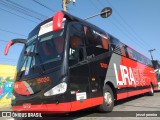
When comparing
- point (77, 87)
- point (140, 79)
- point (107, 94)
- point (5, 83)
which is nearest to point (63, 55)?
point (77, 87)

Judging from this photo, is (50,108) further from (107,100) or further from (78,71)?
(107,100)

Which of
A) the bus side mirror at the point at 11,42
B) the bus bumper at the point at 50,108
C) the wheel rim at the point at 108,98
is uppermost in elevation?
the bus side mirror at the point at 11,42

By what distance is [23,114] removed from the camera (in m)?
7.09

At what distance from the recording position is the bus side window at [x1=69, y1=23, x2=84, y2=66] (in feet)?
23.0

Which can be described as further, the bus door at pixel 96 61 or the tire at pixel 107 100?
the tire at pixel 107 100

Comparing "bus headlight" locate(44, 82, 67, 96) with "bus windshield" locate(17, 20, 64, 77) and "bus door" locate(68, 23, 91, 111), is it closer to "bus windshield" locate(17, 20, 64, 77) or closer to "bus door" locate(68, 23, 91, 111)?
"bus door" locate(68, 23, 91, 111)

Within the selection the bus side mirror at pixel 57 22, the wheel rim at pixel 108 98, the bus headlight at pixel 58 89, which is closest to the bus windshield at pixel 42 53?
the bus headlight at pixel 58 89

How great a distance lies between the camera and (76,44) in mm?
7352

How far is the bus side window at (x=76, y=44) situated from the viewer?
23.0ft

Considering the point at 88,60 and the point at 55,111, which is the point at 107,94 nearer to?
the point at 88,60

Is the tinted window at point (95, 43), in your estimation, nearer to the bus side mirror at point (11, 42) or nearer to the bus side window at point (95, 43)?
the bus side window at point (95, 43)

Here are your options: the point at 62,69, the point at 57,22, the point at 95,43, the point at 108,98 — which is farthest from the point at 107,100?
the point at 57,22

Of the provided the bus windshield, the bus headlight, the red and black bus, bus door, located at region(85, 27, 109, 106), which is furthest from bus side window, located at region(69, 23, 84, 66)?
the bus headlight

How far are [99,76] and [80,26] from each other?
1883 millimetres
